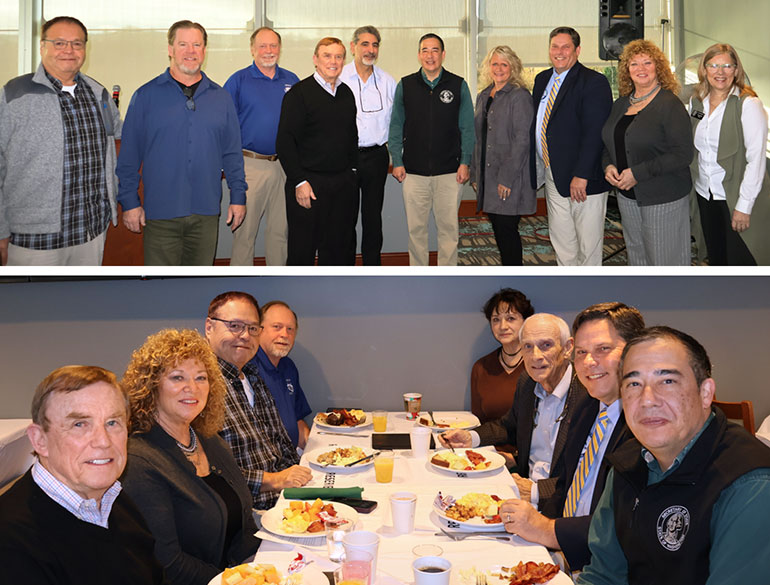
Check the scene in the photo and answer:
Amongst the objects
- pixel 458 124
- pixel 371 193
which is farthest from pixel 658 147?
pixel 371 193

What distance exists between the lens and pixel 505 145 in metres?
3.87

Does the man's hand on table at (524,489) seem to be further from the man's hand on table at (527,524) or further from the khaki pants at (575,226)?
the khaki pants at (575,226)

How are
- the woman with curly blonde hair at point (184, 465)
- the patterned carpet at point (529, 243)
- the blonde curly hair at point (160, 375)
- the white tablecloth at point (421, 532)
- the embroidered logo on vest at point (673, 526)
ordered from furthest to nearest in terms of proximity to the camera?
the patterned carpet at point (529, 243)
the blonde curly hair at point (160, 375)
the woman with curly blonde hair at point (184, 465)
the white tablecloth at point (421, 532)
the embroidered logo on vest at point (673, 526)

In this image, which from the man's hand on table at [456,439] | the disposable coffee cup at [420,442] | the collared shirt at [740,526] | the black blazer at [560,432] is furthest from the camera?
the man's hand on table at [456,439]

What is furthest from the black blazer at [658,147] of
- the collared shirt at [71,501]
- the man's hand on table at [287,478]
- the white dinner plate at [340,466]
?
the collared shirt at [71,501]

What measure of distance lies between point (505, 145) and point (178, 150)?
154 centimetres

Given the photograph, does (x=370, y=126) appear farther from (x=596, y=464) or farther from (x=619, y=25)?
(x=596, y=464)

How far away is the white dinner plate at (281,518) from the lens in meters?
1.89

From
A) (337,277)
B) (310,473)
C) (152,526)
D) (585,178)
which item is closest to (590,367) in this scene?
(310,473)

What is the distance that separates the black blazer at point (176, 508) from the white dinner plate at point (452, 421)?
3.82 feet

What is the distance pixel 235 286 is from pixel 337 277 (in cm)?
51

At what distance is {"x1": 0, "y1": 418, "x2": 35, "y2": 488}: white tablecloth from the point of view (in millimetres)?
3597

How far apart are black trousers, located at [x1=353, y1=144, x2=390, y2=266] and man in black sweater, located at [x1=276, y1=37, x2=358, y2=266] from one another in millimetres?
84

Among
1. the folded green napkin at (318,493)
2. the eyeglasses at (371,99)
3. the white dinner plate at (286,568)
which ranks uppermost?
the eyeglasses at (371,99)
